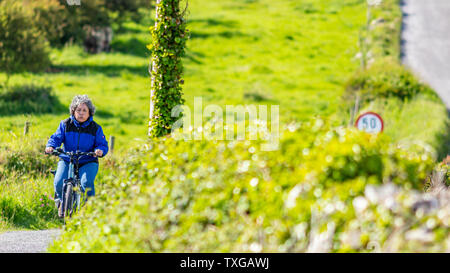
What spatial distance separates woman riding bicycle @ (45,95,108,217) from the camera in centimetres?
772

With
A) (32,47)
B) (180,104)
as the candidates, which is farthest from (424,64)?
(180,104)

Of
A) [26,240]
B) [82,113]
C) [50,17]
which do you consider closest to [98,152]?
[82,113]

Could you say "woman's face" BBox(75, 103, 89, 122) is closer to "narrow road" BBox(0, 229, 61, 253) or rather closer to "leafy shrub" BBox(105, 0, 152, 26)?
"narrow road" BBox(0, 229, 61, 253)

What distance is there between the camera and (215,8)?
45938 millimetres

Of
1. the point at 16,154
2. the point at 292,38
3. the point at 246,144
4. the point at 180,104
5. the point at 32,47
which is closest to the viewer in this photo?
the point at 246,144

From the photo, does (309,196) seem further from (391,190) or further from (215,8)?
(215,8)

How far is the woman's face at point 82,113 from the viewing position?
762 centimetres

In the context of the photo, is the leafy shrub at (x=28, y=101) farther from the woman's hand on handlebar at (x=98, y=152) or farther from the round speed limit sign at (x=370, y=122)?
the woman's hand on handlebar at (x=98, y=152)

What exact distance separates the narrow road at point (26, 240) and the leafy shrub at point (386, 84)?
56.0 feet

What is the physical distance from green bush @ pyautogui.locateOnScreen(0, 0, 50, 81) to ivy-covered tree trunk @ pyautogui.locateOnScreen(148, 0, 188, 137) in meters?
15.4

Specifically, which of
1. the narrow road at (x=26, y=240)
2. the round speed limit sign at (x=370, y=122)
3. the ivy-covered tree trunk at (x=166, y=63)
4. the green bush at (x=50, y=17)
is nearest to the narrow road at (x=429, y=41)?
the round speed limit sign at (x=370, y=122)

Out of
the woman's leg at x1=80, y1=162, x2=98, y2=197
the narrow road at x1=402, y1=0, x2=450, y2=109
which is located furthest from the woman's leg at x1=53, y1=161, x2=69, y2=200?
the narrow road at x1=402, y1=0, x2=450, y2=109

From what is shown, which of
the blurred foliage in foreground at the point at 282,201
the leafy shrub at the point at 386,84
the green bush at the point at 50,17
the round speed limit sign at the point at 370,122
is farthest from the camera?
the green bush at the point at 50,17
